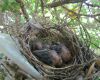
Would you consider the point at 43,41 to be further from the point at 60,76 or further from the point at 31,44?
the point at 60,76

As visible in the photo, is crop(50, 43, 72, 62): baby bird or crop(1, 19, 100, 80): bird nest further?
crop(50, 43, 72, 62): baby bird

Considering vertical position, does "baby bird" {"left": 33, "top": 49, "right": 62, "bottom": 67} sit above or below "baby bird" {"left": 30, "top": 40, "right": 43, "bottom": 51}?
below

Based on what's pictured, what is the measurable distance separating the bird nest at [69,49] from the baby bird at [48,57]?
21mm

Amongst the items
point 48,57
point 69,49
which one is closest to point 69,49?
point 69,49

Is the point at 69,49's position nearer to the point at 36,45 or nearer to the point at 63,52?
the point at 63,52

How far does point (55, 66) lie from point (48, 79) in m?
0.13

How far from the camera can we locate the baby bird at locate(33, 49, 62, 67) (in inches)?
49.0

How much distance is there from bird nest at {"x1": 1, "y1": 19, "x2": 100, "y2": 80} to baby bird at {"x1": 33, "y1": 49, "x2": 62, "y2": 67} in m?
0.02

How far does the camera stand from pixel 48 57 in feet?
4.10

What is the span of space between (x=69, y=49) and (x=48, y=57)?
170 mm

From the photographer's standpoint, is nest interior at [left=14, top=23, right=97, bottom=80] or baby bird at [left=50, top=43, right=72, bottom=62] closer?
nest interior at [left=14, top=23, right=97, bottom=80]

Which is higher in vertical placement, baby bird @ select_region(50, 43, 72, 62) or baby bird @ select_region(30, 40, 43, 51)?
baby bird @ select_region(30, 40, 43, 51)

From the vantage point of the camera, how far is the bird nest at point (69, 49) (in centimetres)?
118

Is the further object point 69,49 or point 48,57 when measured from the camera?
point 69,49
